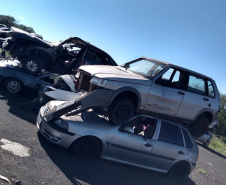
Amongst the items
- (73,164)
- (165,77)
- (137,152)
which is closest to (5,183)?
(73,164)

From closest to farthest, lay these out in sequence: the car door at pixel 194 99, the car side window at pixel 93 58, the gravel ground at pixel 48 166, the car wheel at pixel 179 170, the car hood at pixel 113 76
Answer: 1. the gravel ground at pixel 48 166
2. the car hood at pixel 113 76
3. the car door at pixel 194 99
4. the car wheel at pixel 179 170
5. the car side window at pixel 93 58

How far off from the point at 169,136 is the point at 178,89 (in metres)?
1.23

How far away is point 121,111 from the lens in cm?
579

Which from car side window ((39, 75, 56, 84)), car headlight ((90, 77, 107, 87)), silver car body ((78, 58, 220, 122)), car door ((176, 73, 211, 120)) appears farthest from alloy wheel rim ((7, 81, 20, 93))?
car door ((176, 73, 211, 120))

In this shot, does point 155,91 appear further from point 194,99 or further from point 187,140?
point 187,140

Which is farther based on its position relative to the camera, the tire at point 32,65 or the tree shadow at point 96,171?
the tire at point 32,65

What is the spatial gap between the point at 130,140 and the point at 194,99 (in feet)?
6.86

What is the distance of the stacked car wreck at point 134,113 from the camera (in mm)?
5633

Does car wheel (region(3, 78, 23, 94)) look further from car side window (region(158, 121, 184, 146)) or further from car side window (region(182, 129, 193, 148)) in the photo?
car side window (region(182, 129, 193, 148))

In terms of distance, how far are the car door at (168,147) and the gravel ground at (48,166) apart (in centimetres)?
49

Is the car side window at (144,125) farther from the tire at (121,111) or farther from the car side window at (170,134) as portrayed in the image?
the tire at (121,111)

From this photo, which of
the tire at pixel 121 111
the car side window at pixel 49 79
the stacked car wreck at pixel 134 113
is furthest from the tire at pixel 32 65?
the tire at pixel 121 111

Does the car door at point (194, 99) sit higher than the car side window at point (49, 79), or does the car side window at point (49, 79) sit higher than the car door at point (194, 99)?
the car door at point (194, 99)

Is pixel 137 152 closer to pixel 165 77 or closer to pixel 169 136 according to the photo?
pixel 169 136
